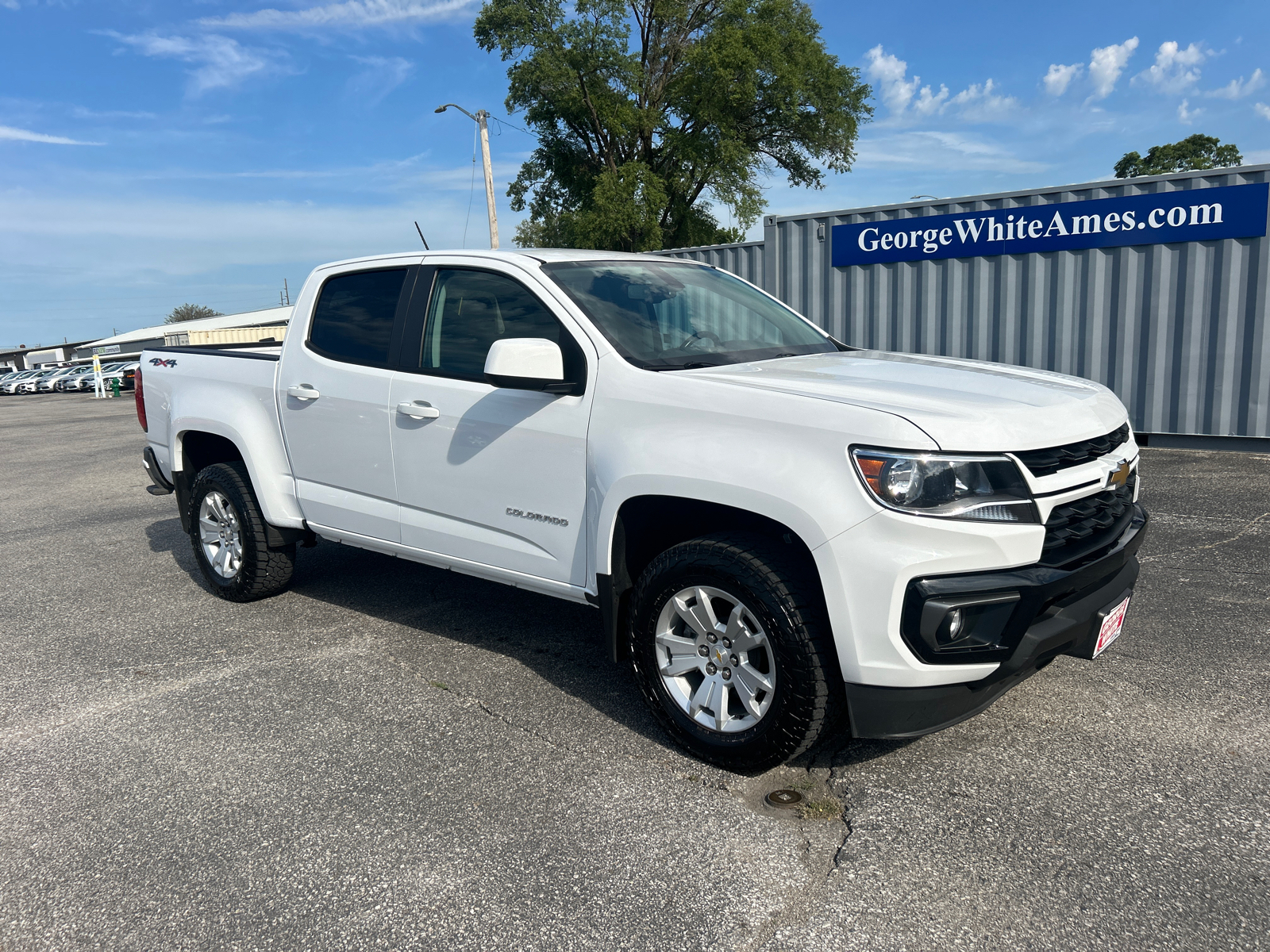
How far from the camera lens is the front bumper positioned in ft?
8.82

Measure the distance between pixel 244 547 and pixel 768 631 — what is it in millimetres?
3377

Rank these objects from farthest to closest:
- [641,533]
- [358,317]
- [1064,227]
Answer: [1064,227] < [358,317] < [641,533]

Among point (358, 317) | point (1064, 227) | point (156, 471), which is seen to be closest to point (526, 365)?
point (358, 317)

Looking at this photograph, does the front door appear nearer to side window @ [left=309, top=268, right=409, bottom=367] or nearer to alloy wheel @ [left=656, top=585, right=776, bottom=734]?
side window @ [left=309, top=268, right=409, bottom=367]

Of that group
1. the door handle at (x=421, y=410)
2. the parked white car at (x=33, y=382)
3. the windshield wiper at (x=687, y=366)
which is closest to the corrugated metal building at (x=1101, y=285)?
the windshield wiper at (x=687, y=366)

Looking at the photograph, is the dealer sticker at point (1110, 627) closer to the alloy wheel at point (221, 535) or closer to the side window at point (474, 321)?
the side window at point (474, 321)

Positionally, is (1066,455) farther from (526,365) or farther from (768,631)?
(526,365)

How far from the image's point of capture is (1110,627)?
312 centimetres

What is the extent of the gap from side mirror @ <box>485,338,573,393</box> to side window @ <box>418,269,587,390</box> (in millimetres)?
183

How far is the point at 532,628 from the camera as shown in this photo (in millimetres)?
4758

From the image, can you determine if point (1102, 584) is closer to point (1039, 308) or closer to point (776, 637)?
point (776, 637)

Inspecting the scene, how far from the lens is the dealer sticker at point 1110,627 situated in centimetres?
306

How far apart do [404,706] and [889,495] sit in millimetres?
2207

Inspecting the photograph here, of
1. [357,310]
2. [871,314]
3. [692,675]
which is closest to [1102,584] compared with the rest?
[692,675]
